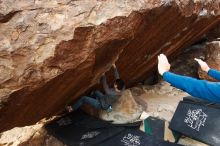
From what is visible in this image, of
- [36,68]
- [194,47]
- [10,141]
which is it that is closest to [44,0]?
[36,68]

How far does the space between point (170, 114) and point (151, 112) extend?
26 cm

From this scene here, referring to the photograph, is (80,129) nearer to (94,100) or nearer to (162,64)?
(94,100)

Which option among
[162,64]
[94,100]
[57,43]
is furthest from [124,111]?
[57,43]

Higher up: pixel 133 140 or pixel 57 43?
pixel 57 43

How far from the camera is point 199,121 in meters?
4.21

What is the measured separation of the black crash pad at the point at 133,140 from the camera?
4.23m

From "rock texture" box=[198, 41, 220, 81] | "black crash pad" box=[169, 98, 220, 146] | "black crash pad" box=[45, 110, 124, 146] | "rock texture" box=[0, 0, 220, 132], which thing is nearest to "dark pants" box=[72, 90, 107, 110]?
"black crash pad" box=[45, 110, 124, 146]

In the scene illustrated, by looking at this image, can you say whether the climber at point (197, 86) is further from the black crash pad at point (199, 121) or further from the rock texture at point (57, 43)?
the black crash pad at point (199, 121)

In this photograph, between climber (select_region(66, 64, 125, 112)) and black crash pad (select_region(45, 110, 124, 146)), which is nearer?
black crash pad (select_region(45, 110, 124, 146))

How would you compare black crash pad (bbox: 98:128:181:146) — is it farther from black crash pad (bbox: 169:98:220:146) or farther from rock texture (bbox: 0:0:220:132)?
rock texture (bbox: 0:0:220:132)

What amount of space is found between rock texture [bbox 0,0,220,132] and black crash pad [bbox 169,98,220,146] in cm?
106

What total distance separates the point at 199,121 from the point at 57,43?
2.01m

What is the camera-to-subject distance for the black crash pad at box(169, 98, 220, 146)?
4.11 m

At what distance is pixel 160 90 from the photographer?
20.4ft
